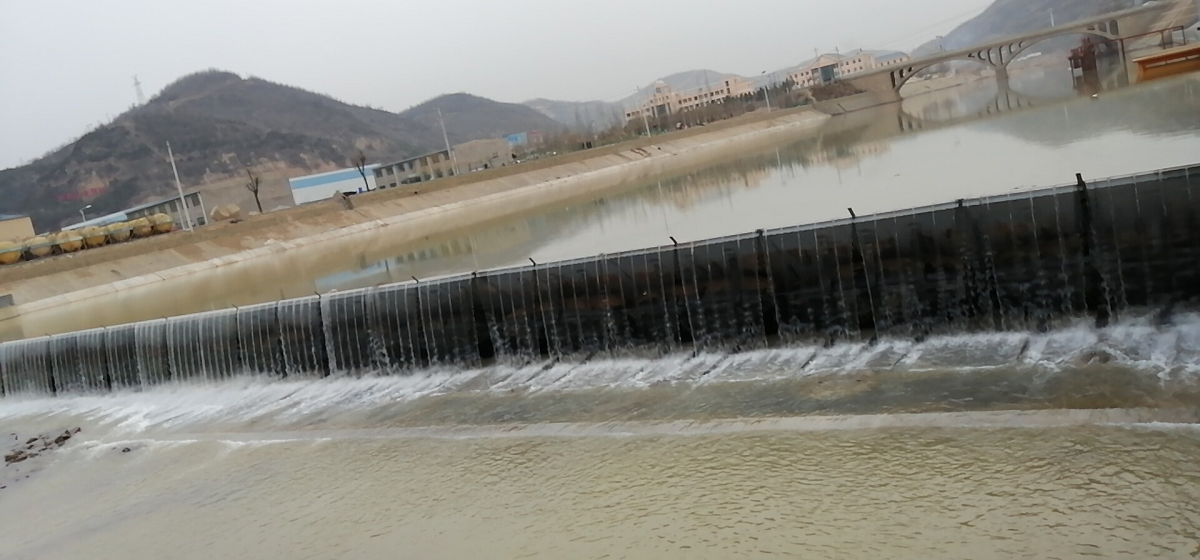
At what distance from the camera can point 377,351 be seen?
15.0 m

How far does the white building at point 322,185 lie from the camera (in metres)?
110

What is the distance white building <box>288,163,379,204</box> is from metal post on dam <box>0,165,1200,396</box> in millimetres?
96637

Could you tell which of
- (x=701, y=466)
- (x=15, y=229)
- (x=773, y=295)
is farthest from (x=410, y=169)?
(x=701, y=466)

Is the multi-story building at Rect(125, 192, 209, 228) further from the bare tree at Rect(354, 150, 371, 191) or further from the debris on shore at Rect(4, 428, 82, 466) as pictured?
the debris on shore at Rect(4, 428, 82, 466)

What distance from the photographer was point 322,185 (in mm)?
112750

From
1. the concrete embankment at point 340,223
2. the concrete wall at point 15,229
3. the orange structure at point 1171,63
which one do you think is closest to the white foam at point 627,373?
the concrete embankment at point 340,223

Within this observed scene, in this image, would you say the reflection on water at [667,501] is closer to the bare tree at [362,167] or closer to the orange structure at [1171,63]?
the orange structure at [1171,63]

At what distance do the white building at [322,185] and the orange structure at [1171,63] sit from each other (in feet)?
269

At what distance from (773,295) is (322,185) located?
108 m

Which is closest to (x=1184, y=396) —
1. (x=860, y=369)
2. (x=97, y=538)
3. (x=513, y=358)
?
(x=860, y=369)

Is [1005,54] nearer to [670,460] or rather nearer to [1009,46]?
[1009,46]

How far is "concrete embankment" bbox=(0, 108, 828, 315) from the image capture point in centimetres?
4638

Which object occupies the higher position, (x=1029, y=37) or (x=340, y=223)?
(x=1029, y=37)

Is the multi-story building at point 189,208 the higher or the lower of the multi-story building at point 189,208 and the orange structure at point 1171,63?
the higher
